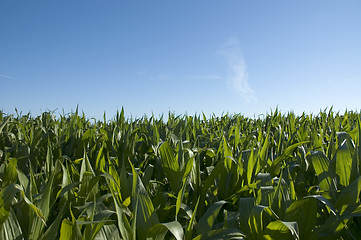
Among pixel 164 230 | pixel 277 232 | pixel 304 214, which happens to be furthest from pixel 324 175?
pixel 164 230

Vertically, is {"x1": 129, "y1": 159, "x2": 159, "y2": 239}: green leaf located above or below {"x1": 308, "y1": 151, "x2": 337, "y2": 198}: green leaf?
below

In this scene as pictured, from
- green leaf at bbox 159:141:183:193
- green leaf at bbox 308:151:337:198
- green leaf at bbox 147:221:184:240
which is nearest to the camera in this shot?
green leaf at bbox 147:221:184:240

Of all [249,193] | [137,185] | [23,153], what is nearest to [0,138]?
[23,153]

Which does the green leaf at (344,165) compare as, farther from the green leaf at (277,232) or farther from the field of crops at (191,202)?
the green leaf at (277,232)

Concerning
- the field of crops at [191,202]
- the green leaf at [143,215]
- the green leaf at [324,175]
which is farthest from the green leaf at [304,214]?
the green leaf at [143,215]

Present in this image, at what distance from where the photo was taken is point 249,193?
60.3 inches

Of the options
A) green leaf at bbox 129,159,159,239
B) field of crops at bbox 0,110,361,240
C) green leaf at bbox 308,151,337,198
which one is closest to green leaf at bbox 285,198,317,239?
field of crops at bbox 0,110,361,240

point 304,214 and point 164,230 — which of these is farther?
point 304,214

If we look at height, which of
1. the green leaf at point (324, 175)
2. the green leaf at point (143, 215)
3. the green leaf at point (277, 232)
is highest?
the green leaf at point (324, 175)

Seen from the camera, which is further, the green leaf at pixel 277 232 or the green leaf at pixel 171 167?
the green leaf at pixel 171 167

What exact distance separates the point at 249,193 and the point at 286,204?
0.29 m

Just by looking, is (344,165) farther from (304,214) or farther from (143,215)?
(143,215)

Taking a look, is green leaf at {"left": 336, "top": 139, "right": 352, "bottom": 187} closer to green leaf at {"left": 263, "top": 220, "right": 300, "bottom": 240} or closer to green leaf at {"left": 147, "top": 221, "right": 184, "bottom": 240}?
green leaf at {"left": 263, "top": 220, "right": 300, "bottom": 240}

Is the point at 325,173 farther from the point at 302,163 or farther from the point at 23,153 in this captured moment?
the point at 23,153
